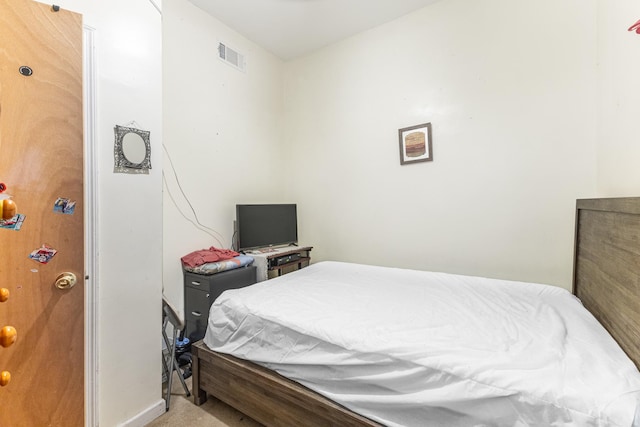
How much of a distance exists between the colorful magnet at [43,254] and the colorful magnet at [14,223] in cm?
10

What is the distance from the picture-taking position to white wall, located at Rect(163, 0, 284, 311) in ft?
7.68

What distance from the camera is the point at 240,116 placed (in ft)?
9.78

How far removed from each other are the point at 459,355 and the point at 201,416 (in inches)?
61.0

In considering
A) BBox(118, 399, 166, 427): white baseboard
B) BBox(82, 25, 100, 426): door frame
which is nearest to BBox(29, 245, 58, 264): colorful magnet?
BBox(82, 25, 100, 426): door frame

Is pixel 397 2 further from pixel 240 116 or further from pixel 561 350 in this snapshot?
pixel 561 350

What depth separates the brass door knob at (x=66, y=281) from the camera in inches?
42.4

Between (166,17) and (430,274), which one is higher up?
(166,17)

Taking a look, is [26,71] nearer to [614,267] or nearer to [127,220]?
[127,220]

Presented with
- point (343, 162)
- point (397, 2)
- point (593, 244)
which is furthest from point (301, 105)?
point (593, 244)

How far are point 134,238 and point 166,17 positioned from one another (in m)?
1.97

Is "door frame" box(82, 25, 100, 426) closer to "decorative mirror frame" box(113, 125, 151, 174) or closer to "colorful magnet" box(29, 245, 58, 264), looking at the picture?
"decorative mirror frame" box(113, 125, 151, 174)

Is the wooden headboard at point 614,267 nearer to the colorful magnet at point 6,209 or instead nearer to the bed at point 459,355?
the bed at point 459,355

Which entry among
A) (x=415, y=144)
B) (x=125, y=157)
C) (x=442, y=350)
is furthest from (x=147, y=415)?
(x=415, y=144)

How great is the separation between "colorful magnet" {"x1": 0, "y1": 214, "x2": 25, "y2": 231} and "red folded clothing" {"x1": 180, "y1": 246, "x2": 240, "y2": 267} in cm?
137
